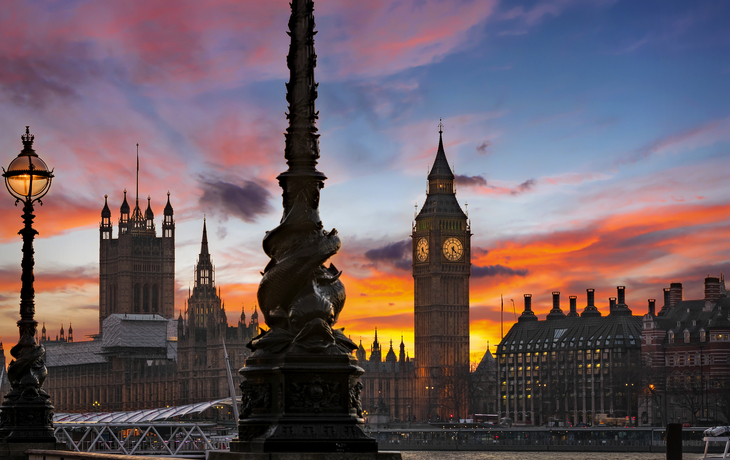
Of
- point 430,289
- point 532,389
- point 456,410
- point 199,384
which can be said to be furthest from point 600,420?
point 199,384

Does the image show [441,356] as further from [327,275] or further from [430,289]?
[327,275]

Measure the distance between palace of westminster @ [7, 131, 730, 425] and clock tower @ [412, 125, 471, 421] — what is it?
0.19m

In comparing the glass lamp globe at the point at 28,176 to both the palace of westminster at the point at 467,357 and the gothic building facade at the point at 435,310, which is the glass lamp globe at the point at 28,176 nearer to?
the palace of westminster at the point at 467,357

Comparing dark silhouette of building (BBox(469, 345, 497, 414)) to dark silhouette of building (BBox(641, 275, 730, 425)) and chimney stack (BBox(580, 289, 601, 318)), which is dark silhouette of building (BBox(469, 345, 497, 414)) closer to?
chimney stack (BBox(580, 289, 601, 318))

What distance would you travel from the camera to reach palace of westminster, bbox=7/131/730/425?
138125 mm

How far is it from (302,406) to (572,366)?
523 feet

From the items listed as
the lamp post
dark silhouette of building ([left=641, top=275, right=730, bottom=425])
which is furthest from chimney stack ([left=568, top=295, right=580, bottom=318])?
the lamp post

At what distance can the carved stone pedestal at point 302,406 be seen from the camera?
11.6 metres

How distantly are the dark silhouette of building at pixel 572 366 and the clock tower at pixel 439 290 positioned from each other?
1155 cm

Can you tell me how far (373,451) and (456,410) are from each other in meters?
174

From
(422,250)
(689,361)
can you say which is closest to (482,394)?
(422,250)

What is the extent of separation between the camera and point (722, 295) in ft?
458

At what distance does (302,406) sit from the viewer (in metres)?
11.8

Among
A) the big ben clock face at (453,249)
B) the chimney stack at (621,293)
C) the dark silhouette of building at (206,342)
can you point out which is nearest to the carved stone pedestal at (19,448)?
the dark silhouette of building at (206,342)
